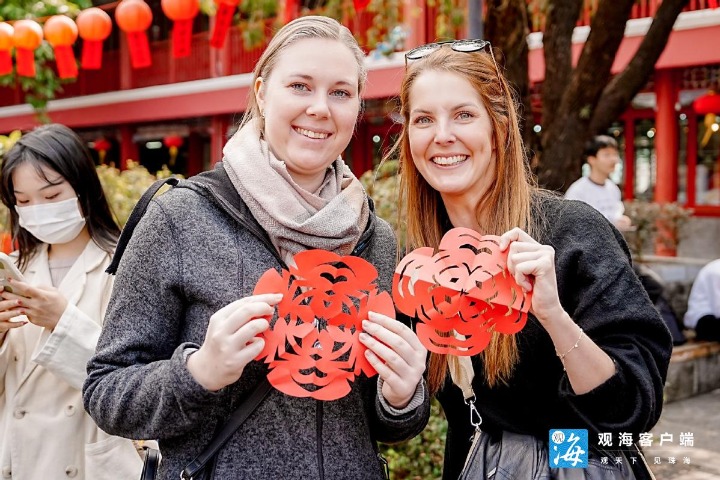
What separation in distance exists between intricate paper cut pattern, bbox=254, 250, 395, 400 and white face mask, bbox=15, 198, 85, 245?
41.4 inches

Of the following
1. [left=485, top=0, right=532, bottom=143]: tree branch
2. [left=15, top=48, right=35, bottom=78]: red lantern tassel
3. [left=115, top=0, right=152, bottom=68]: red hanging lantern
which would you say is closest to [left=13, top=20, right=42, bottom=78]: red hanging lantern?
[left=15, top=48, right=35, bottom=78]: red lantern tassel

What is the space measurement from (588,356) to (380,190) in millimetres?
3039

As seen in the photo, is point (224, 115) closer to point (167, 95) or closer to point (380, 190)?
point (167, 95)

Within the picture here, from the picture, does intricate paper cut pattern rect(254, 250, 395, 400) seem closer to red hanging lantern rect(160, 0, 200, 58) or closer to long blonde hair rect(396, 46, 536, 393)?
long blonde hair rect(396, 46, 536, 393)

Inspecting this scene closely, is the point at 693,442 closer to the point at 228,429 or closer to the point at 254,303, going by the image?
the point at 228,429

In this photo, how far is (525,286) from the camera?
148cm

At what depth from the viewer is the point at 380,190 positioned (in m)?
4.50

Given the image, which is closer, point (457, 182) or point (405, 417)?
point (405, 417)

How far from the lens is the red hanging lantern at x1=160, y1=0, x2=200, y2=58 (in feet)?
19.5

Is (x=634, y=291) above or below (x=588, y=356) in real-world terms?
above

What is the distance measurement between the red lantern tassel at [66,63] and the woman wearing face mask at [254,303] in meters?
4.58

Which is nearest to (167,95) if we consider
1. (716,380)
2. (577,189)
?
(577,189)

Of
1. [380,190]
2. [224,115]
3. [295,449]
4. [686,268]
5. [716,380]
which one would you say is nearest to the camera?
[295,449]

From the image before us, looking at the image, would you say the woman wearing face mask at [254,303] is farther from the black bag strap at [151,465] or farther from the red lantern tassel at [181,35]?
the red lantern tassel at [181,35]
